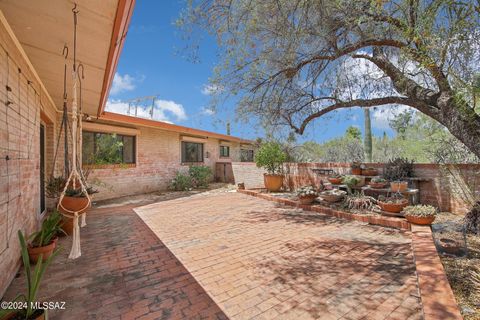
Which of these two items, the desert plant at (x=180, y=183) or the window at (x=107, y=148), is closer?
the window at (x=107, y=148)

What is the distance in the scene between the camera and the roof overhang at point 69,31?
1952mm

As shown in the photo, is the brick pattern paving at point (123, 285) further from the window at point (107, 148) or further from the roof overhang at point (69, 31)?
the window at point (107, 148)

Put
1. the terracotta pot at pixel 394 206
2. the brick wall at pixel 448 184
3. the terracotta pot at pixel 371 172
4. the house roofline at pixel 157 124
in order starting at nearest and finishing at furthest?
the terracotta pot at pixel 394 206, the brick wall at pixel 448 184, the terracotta pot at pixel 371 172, the house roofline at pixel 157 124

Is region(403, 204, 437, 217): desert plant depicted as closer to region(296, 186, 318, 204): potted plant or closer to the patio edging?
the patio edging

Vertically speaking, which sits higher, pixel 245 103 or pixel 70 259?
pixel 245 103

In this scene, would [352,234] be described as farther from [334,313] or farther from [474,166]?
[474,166]

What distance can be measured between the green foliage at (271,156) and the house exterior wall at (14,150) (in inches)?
253

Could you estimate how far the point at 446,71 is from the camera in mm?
3209

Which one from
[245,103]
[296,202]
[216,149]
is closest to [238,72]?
[245,103]

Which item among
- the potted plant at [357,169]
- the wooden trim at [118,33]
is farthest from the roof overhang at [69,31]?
the potted plant at [357,169]

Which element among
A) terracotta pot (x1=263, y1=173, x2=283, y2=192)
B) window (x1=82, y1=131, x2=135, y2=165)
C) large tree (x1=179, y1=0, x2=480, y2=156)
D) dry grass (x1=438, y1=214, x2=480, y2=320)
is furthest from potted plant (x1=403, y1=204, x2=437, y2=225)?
window (x1=82, y1=131, x2=135, y2=165)

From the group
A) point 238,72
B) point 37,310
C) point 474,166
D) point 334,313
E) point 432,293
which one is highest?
point 238,72

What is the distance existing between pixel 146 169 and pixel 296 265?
7.92 m

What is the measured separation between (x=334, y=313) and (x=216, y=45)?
4563 mm
